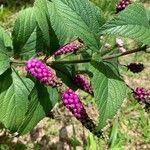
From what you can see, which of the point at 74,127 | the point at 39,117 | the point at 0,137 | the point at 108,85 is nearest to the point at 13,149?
the point at 0,137

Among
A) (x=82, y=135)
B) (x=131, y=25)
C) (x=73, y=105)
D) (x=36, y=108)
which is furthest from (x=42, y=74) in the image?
(x=82, y=135)

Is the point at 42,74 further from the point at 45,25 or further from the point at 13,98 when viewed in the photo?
the point at 13,98

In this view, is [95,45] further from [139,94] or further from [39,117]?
[39,117]

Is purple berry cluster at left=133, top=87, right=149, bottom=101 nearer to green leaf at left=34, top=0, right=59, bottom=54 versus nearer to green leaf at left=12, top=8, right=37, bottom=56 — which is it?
green leaf at left=34, top=0, right=59, bottom=54

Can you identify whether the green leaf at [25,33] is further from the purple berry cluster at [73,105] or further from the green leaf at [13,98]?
the purple berry cluster at [73,105]

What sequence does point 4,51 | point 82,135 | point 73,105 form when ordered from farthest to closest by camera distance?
1. point 82,135
2. point 4,51
3. point 73,105

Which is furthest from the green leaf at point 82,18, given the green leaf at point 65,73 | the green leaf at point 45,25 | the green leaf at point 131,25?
the green leaf at point 65,73
